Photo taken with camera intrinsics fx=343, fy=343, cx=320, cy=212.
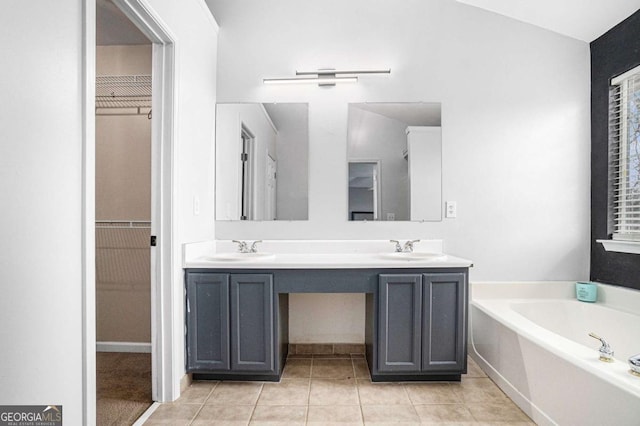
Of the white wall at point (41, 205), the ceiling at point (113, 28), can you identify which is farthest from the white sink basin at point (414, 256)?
the ceiling at point (113, 28)

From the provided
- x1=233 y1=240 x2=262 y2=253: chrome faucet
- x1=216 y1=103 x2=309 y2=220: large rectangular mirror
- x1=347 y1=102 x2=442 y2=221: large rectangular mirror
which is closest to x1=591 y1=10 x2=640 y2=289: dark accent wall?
x1=347 y1=102 x2=442 y2=221: large rectangular mirror

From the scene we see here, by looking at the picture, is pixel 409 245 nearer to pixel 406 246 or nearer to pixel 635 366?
pixel 406 246

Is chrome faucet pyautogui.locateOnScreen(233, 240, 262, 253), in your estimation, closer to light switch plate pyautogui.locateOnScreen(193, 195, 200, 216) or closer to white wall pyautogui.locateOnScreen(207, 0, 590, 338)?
white wall pyautogui.locateOnScreen(207, 0, 590, 338)

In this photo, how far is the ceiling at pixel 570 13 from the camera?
217 centimetres

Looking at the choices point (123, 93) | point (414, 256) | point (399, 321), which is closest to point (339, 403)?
point (399, 321)

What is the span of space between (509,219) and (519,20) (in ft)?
4.85

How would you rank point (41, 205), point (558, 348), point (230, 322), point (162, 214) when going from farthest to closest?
point (230, 322) → point (162, 214) → point (558, 348) → point (41, 205)

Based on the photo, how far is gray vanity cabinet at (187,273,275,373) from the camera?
2074mm

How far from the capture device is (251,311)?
6.82 ft

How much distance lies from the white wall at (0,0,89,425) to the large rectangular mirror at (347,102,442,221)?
1.81 metres

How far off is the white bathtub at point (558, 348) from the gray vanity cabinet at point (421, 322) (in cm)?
28

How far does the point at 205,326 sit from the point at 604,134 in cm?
298

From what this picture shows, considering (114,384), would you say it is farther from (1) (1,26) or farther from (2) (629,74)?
(2) (629,74)

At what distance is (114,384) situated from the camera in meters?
2.15
